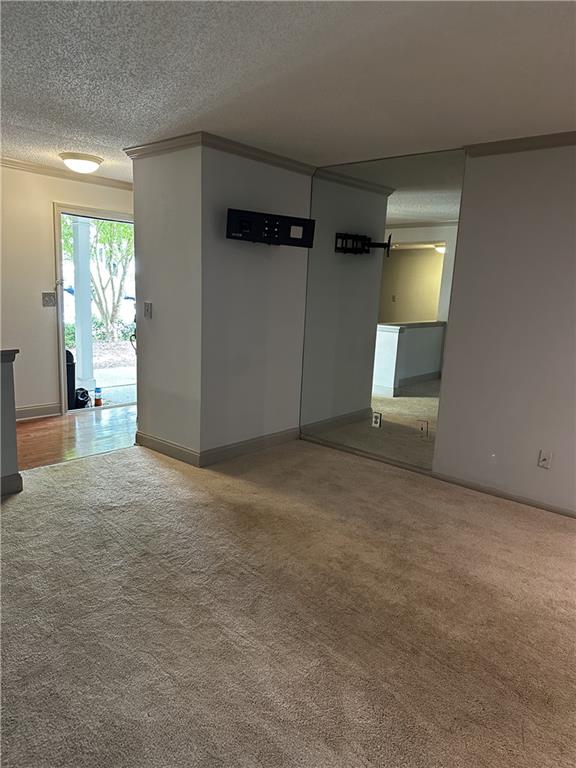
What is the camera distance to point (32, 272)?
193 inches

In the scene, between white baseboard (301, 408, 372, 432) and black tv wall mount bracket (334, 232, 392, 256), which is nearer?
black tv wall mount bracket (334, 232, 392, 256)

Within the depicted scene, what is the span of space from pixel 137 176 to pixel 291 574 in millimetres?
3194

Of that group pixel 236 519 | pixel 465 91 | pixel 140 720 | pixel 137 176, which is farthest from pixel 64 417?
pixel 465 91

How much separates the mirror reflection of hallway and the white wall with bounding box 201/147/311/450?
22cm

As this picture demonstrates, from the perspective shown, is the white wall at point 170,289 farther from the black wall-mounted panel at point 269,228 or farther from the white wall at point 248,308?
the black wall-mounted panel at point 269,228

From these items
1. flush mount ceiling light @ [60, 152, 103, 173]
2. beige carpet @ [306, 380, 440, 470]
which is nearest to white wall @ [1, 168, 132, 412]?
flush mount ceiling light @ [60, 152, 103, 173]

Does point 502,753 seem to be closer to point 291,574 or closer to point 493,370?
point 291,574

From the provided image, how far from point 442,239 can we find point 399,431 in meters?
1.72

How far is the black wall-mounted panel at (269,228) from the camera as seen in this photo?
3.57 meters

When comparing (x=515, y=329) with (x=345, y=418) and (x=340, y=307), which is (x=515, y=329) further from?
(x=345, y=418)

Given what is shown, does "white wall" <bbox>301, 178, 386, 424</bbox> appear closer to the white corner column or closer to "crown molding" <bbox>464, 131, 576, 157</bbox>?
the white corner column

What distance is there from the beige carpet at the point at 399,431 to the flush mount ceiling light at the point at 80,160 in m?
2.99

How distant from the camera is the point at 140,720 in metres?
1.65

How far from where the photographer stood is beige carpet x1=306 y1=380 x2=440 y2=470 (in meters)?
4.17
